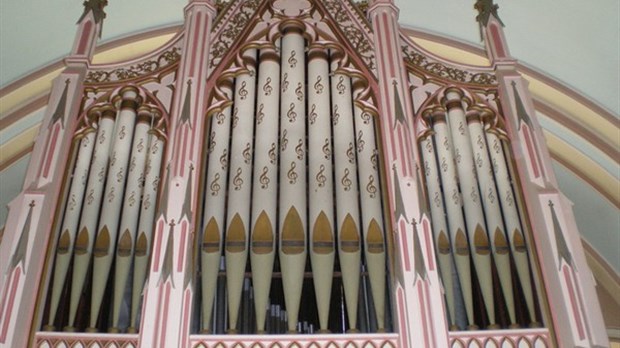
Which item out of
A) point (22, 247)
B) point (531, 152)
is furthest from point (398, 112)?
point (22, 247)

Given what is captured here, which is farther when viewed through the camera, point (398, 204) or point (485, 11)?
point (485, 11)

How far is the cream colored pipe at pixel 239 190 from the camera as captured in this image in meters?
4.89

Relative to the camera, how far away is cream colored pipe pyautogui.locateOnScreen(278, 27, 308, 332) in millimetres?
4918

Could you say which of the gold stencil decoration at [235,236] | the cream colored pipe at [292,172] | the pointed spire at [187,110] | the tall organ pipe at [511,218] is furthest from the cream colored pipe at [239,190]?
the tall organ pipe at [511,218]

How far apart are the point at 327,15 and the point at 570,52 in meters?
2.80

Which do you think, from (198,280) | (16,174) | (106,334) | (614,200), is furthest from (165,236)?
(614,200)

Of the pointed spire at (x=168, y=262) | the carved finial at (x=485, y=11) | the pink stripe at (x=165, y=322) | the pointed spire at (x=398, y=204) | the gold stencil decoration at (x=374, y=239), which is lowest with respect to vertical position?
the pink stripe at (x=165, y=322)

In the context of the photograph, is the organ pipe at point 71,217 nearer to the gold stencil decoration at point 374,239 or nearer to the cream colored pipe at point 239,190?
the cream colored pipe at point 239,190

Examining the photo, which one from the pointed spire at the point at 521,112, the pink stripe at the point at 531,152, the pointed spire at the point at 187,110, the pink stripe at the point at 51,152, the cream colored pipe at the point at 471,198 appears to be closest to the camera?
the cream colored pipe at the point at 471,198

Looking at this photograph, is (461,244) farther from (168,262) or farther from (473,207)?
(168,262)

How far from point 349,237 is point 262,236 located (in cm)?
55

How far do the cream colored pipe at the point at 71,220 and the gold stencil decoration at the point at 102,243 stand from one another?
0.16m

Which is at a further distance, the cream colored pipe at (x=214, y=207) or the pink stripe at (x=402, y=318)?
the cream colored pipe at (x=214, y=207)

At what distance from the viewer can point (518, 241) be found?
524 centimetres
